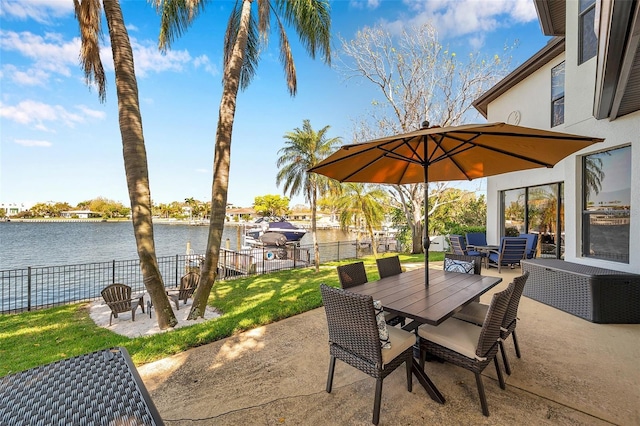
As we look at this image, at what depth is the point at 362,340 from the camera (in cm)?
214

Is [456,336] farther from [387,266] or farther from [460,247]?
[460,247]

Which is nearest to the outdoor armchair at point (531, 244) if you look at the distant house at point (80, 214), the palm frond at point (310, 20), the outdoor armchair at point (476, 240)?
the outdoor armchair at point (476, 240)

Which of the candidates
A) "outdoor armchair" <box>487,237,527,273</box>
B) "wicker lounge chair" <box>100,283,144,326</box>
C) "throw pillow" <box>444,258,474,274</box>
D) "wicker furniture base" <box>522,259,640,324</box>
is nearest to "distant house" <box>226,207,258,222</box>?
"wicker lounge chair" <box>100,283,144,326</box>

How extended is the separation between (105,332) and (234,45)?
5.79 metres

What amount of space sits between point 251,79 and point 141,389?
26.4ft

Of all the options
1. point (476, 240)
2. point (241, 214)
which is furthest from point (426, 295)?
point (241, 214)

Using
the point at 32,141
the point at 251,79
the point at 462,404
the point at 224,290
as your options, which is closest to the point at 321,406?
the point at 462,404

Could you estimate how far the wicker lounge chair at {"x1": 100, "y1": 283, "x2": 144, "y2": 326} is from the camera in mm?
5035

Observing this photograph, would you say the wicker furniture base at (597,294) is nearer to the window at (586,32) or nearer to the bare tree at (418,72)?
the window at (586,32)

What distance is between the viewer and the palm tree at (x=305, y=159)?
11.6 metres

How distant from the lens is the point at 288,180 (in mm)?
12203

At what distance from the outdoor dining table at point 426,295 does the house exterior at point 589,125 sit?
8.72ft

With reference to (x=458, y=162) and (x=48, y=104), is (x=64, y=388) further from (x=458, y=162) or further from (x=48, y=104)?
(x=48, y=104)

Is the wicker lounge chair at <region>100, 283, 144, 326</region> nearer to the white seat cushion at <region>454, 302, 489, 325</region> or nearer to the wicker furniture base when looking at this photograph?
the white seat cushion at <region>454, 302, 489, 325</region>
